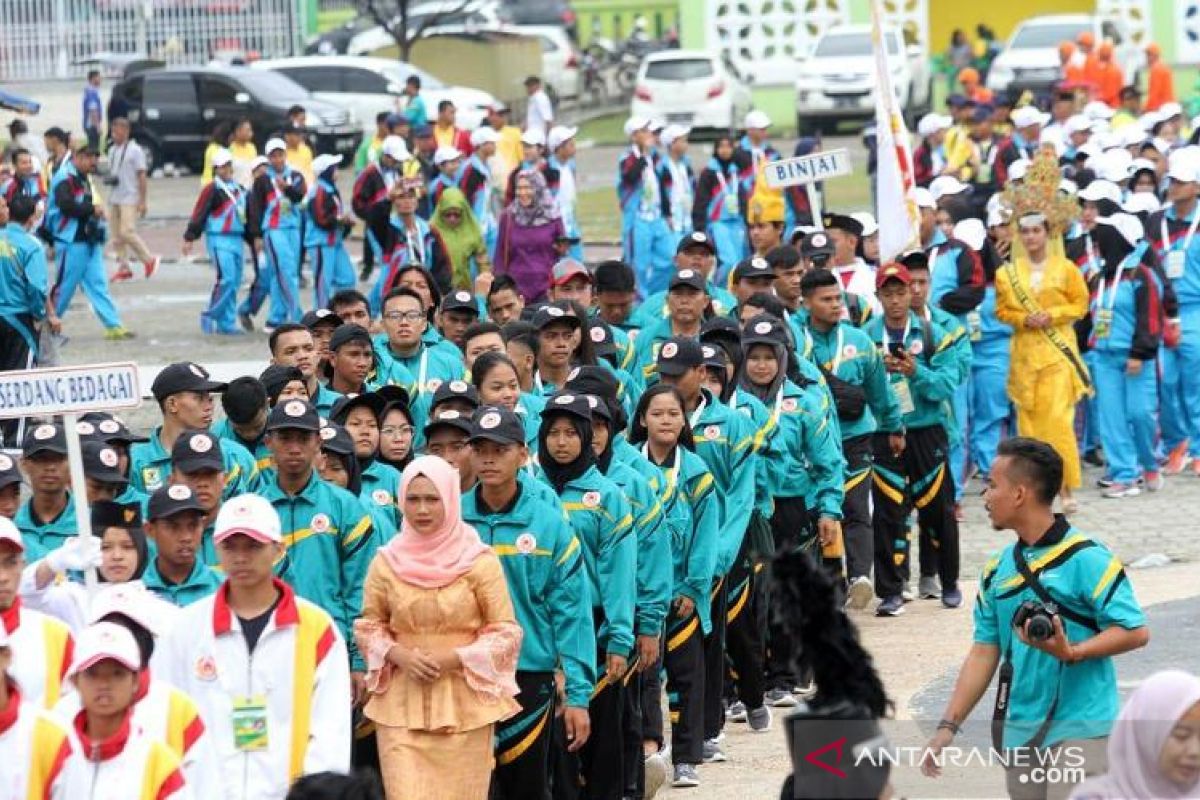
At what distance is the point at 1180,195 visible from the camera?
1827 centimetres

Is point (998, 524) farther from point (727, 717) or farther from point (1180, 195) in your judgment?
point (1180, 195)

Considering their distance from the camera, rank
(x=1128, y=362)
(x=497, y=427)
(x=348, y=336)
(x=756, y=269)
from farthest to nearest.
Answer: (x=1128, y=362)
(x=756, y=269)
(x=348, y=336)
(x=497, y=427)

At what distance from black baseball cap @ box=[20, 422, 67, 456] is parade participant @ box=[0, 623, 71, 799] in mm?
2758

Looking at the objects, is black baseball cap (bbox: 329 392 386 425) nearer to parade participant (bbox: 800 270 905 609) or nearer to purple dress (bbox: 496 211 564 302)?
parade participant (bbox: 800 270 905 609)

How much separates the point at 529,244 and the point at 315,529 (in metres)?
11.4

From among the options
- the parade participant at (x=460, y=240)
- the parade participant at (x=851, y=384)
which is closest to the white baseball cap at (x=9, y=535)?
the parade participant at (x=851, y=384)

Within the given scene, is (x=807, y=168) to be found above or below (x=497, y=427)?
above

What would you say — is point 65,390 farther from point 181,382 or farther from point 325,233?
point 325,233

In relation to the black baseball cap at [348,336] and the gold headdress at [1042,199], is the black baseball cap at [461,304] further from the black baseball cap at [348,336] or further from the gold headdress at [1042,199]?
the gold headdress at [1042,199]

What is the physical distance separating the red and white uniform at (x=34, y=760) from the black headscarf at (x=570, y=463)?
3.21 m

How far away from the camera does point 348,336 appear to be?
12.7 metres

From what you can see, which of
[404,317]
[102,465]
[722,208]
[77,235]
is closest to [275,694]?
[102,465]

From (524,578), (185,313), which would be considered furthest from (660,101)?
(524,578)

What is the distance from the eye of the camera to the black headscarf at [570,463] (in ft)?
33.3
